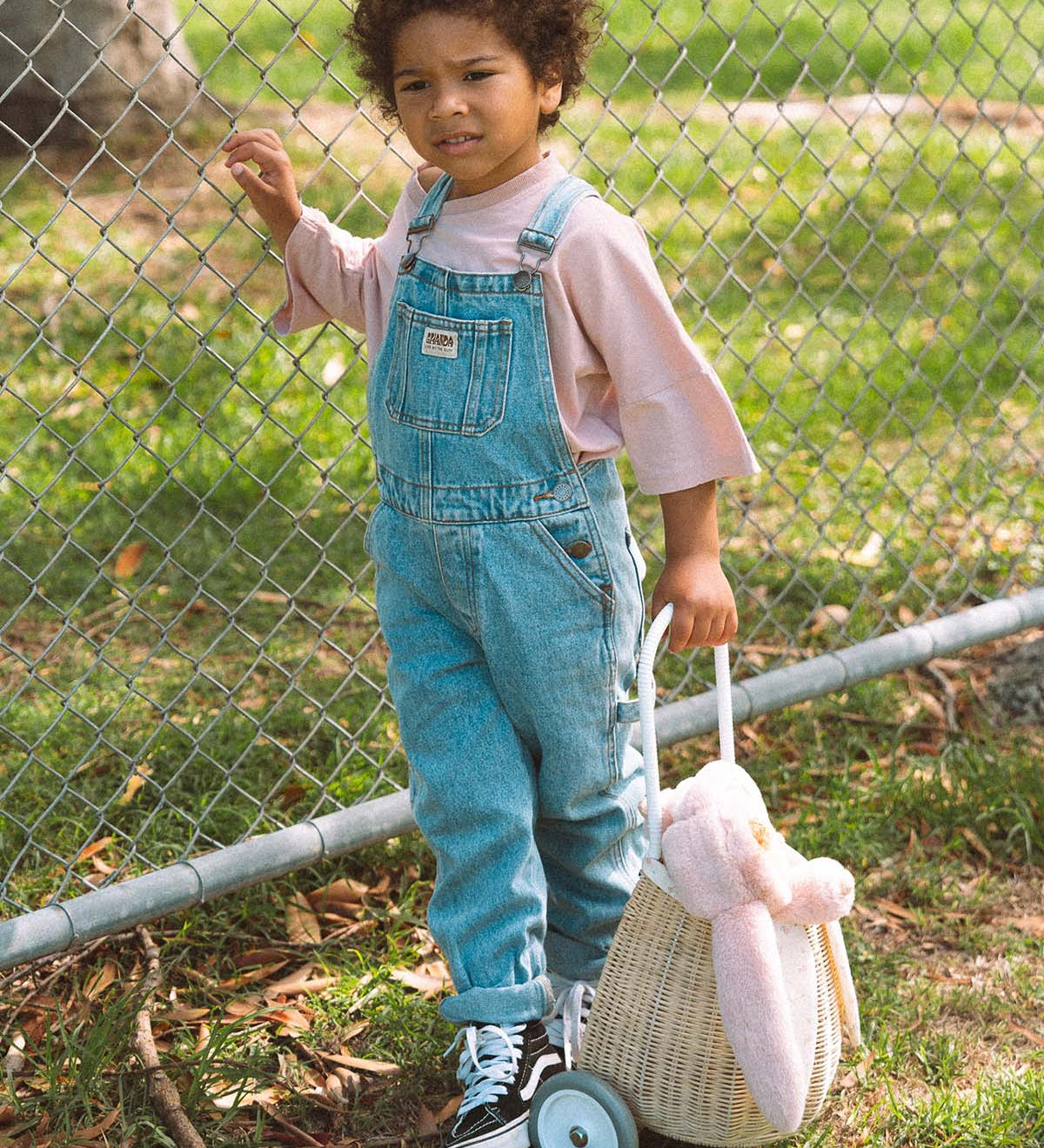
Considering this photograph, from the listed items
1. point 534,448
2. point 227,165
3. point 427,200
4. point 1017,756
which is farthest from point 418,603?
point 1017,756

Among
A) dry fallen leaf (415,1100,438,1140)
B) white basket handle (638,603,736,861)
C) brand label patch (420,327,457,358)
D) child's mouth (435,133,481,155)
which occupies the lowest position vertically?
dry fallen leaf (415,1100,438,1140)

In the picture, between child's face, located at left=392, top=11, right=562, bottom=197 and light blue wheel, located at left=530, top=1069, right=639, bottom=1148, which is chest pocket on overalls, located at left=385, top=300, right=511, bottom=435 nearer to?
child's face, located at left=392, top=11, right=562, bottom=197

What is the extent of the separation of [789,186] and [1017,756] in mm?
4097

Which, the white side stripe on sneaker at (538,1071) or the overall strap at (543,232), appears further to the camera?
the white side stripe on sneaker at (538,1071)

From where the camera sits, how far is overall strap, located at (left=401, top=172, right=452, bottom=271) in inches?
80.3

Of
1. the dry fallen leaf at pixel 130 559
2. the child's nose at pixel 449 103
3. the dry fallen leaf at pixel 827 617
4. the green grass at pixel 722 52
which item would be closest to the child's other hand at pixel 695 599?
the child's nose at pixel 449 103

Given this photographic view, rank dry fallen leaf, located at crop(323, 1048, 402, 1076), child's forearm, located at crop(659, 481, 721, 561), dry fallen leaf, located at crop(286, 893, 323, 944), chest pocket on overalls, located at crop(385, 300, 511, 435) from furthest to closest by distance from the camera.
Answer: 1. dry fallen leaf, located at crop(286, 893, 323, 944)
2. dry fallen leaf, located at crop(323, 1048, 402, 1076)
3. child's forearm, located at crop(659, 481, 721, 561)
4. chest pocket on overalls, located at crop(385, 300, 511, 435)

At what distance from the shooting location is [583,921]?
2.33m

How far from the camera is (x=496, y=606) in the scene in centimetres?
202

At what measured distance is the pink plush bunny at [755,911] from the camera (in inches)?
73.3

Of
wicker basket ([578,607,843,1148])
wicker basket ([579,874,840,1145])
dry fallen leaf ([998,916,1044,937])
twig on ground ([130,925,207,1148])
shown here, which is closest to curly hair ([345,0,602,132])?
wicker basket ([578,607,843,1148])

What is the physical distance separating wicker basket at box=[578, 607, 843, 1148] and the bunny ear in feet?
0.24

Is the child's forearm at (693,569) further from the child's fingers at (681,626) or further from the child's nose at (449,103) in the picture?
the child's nose at (449,103)

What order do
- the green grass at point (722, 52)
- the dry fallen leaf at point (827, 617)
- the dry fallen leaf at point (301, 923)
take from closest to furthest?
1. the dry fallen leaf at point (301, 923)
2. the dry fallen leaf at point (827, 617)
3. the green grass at point (722, 52)
